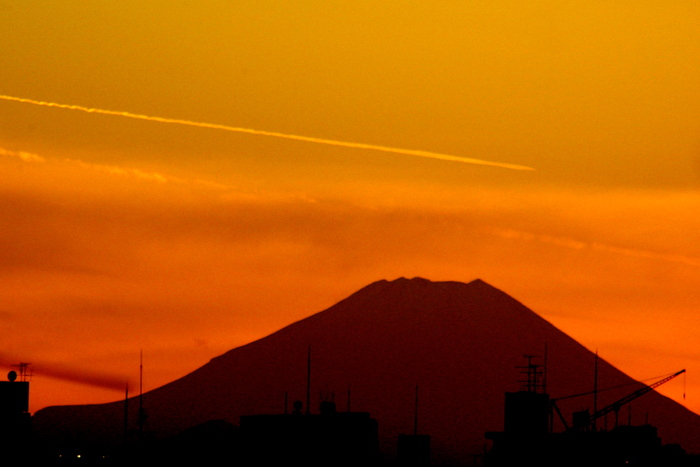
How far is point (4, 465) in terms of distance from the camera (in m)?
194

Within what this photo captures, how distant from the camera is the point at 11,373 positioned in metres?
195

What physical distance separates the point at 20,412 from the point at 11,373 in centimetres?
662

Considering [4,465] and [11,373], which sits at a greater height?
[11,373]

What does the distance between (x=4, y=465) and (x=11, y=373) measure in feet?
41.7

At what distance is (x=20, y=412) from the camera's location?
650 ft
